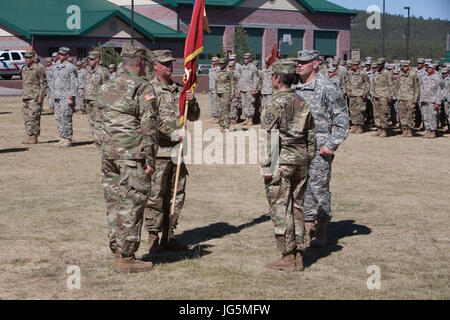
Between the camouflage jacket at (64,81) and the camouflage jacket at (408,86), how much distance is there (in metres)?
9.31

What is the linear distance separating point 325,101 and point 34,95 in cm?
Result: 1072

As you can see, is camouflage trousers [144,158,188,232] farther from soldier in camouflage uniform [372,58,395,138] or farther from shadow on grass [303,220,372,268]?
soldier in camouflage uniform [372,58,395,138]

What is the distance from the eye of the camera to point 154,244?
7.99 metres

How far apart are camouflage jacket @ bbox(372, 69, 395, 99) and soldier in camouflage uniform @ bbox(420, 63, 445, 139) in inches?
36.9

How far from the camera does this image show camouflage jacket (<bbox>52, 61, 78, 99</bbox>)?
16797mm

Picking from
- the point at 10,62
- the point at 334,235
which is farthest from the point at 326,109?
the point at 10,62

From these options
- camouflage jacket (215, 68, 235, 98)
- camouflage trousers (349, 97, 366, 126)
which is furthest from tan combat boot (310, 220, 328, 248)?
camouflage trousers (349, 97, 366, 126)

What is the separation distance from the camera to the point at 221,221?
970cm

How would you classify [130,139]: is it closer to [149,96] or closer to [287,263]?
[149,96]

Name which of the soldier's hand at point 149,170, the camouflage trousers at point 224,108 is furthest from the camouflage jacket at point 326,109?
the camouflage trousers at point 224,108

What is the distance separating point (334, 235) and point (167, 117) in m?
2.73

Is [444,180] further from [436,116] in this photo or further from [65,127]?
[65,127]

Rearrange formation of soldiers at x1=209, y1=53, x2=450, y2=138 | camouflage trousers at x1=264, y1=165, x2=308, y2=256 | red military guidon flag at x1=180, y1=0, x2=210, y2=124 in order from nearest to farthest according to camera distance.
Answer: camouflage trousers at x1=264, y1=165, x2=308, y2=256, red military guidon flag at x1=180, y1=0, x2=210, y2=124, formation of soldiers at x1=209, y1=53, x2=450, y2=138
